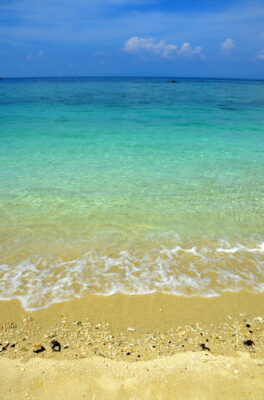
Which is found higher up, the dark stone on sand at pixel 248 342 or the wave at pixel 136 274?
the wave at pixel 136 274

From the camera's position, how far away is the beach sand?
2826 millimetres

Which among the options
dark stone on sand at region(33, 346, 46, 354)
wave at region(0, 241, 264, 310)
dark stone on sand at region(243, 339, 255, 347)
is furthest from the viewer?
wave at region(0, 241, 264, 310)

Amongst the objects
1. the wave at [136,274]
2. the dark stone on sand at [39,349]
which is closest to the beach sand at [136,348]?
the dark stone on sand at [39,349]

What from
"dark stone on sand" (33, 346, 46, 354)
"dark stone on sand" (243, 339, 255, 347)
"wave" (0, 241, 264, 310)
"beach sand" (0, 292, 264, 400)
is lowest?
"beach sand" (0, 292, 264, 400)

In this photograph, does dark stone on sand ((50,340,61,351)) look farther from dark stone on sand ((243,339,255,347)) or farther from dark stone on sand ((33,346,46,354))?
dark stone on sand ((243,339,255,347))

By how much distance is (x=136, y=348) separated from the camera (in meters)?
3.29

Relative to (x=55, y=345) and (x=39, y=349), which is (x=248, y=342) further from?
(x=39, y=349)

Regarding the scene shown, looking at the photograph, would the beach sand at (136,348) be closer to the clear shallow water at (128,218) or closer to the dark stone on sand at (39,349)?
the dark stone on sand at (39,349)

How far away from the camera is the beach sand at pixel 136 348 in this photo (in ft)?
9.27

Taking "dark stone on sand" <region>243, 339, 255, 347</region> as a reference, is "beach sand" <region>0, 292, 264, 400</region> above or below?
below

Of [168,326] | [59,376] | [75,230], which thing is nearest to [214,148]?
[75,230]

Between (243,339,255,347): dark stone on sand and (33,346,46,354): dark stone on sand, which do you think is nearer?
(33,346,46,354): dark stone on sand

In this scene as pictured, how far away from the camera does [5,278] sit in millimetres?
4480

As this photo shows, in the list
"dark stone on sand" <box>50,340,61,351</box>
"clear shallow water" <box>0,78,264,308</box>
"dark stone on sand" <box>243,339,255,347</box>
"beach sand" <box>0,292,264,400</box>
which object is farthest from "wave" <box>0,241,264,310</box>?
"dark stone on sand" <box>243,339,255,347</box>
